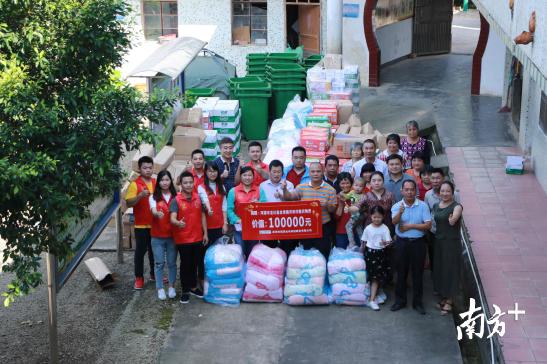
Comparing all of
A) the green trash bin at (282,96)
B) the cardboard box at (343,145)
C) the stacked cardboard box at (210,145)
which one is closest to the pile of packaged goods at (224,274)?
the cardboard box at (343,145)

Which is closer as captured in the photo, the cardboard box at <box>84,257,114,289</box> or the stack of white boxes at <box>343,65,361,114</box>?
the cardboard box at <box>84,257,114,289</box>

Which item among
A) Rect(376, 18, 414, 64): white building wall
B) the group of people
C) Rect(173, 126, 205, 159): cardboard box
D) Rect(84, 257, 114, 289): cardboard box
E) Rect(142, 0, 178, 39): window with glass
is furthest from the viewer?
Rect(142, 0, 178, 39): window with glass

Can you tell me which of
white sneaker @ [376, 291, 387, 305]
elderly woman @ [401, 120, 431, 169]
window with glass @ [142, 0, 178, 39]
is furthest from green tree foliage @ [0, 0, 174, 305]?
window with glass @ [142, 0, 178, 39]

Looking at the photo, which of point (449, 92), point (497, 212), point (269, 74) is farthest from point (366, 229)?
point (449, 92)

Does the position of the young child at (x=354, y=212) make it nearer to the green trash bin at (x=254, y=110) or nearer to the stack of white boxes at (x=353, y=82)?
the stack of white boxes at (x=353, y=82)

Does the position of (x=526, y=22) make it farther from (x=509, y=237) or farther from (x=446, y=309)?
(x=446, y=309)

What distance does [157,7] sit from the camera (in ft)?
78.4

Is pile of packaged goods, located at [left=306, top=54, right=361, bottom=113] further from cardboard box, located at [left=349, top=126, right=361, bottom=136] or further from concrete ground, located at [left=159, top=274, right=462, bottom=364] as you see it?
concrete ground, located at [left=159, top=274, right=462, bottom=364]

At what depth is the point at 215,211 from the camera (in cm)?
1065

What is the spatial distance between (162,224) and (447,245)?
10.7ft

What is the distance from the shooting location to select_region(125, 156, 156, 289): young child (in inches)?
411

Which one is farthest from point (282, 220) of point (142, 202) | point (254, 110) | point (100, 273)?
point (254, 110)

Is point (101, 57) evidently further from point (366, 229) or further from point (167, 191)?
point (366, 229)

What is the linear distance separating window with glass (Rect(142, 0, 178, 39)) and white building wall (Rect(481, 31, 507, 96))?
8628 millimetres
